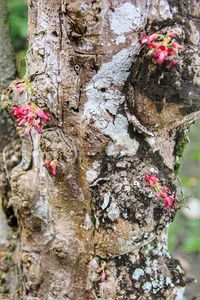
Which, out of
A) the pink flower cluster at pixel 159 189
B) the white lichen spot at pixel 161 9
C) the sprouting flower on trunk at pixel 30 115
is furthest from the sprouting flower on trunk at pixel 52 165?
the white lichen spot at pixel 161 9

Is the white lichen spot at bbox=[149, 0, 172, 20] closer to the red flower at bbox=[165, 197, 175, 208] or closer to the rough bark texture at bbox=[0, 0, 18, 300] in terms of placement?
the red flower at bbox=[165, 197, 175, 208]

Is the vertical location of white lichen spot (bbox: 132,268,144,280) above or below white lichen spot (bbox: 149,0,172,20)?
below

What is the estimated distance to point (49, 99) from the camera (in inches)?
54.2

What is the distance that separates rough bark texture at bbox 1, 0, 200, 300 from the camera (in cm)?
132

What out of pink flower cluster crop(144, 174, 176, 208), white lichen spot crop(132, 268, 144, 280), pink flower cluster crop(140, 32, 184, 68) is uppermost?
pink flower cluster crop(140, 32, 184, 68)

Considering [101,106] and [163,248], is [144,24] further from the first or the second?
[163,248]

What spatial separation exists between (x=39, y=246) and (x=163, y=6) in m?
0.73

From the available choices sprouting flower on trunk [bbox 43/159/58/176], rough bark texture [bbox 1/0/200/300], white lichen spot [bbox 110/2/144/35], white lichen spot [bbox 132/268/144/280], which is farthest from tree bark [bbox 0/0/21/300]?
white lichen spot [bbox 110/2/144/35]

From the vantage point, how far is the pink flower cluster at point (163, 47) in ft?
4.05

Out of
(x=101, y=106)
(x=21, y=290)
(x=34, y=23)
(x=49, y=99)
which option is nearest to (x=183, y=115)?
(x=101, y=106)

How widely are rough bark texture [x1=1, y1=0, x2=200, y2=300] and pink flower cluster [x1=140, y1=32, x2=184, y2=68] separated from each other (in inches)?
1.3

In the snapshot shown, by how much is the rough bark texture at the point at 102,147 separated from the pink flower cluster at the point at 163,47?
3 cm

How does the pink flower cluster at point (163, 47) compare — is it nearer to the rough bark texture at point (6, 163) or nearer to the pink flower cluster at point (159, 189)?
the pink flower cluster at point (159, 189)

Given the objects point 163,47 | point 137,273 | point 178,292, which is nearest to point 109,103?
point 163,47
